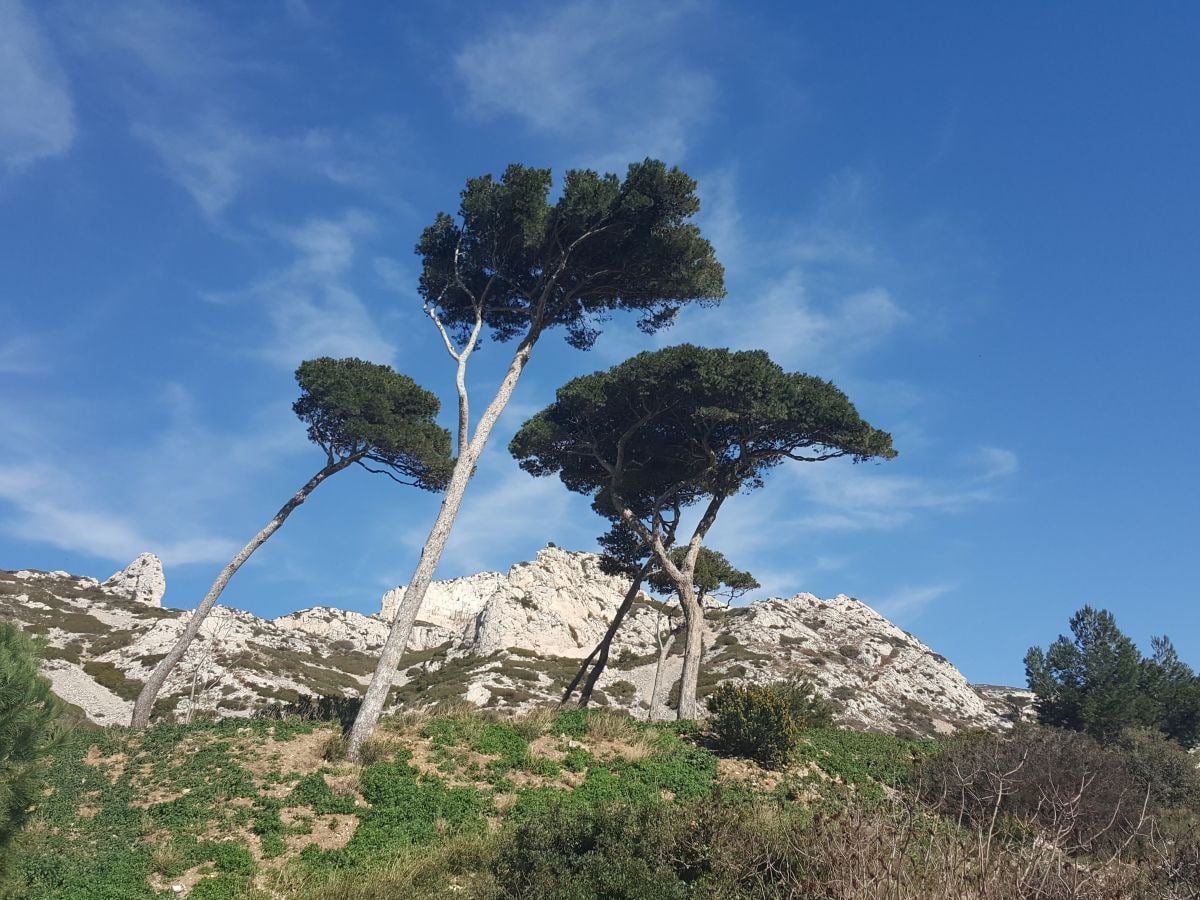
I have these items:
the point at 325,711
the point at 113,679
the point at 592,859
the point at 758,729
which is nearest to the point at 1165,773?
the point at 758,729

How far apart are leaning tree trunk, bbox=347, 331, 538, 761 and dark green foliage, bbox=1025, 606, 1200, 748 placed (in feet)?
131

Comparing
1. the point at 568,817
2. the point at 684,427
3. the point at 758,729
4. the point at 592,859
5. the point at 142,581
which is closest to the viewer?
the point at 592,859

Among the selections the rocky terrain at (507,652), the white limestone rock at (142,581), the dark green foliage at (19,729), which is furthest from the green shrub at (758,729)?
the white limestone rock at (142,581)

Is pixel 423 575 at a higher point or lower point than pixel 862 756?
higher

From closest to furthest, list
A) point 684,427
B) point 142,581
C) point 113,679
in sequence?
point 684,427, point 113,679, point 142,581

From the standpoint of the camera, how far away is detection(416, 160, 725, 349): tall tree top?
2042 cm

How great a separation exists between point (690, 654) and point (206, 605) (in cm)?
1380

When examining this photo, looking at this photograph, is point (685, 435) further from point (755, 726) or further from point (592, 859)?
point (592, 859)

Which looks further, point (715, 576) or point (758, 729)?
point (715, 576)

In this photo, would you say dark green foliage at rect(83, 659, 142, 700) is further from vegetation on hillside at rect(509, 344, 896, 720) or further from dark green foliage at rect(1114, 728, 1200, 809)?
dark green foliage at rect(1114, 728, 1200, 809)

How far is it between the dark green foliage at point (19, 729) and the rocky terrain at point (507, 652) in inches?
825

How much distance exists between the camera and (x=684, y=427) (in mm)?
23562

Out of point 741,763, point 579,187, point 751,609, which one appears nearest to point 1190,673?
point 751,609

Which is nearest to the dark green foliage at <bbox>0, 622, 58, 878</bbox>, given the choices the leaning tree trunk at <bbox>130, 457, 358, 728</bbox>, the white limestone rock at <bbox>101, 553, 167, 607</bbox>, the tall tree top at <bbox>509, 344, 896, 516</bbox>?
the leaning tree trunk at <bbox>130, 457, 358, 728</bbox>
